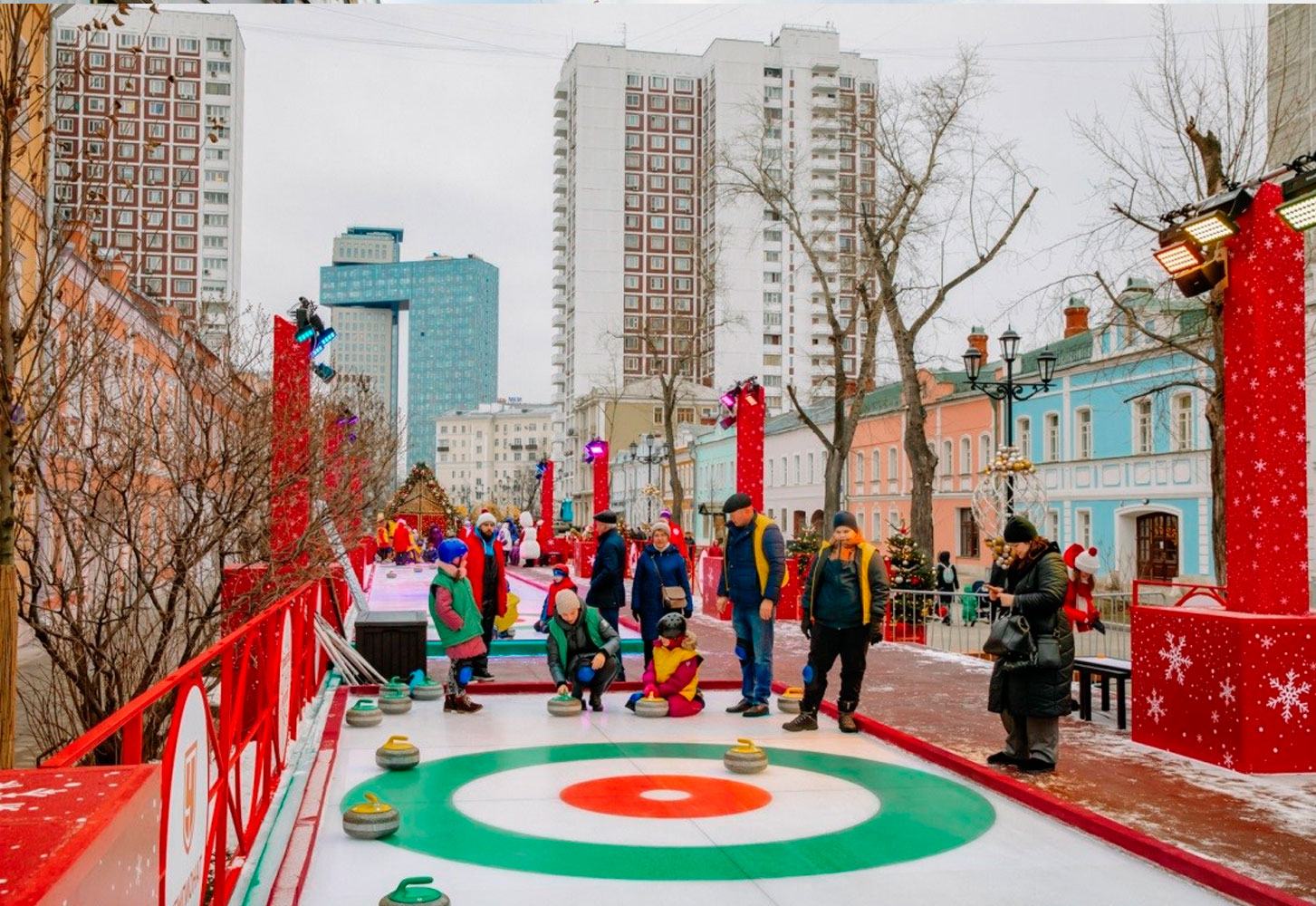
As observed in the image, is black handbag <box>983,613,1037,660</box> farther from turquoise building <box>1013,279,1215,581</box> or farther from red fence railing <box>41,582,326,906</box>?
turquoise building <box>1013,279,1215,581</box>

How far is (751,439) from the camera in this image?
2105 cm

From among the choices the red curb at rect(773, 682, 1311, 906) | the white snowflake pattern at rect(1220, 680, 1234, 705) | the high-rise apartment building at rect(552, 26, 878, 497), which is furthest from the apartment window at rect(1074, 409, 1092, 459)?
the high-rise apartment building at rect(552, 26, 878, 497)

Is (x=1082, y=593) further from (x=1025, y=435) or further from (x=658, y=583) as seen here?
Result: (x=1025, y=435)

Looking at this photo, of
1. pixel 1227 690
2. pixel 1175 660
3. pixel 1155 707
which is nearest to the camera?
pixel 1227 690

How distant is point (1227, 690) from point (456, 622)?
6.65m

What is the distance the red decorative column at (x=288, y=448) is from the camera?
1095cm

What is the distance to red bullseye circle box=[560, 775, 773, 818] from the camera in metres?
7.56

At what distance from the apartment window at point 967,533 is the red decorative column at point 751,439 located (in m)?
24.2

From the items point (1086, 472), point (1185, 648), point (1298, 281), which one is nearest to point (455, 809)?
point (1185, 648)

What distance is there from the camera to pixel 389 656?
13086mm

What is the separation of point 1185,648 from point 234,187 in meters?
98.3

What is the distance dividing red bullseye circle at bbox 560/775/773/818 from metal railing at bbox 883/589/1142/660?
11423mm

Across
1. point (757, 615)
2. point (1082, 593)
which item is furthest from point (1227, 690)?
point (757, 615)

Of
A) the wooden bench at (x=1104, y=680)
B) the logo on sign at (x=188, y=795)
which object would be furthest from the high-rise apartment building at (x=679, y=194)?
the logo on sign at (x=188, y=795)
